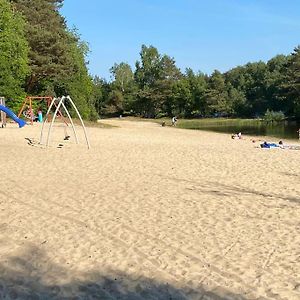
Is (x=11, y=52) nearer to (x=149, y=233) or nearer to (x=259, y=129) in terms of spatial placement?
(x=149, y=233)

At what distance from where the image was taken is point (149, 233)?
7000 mm

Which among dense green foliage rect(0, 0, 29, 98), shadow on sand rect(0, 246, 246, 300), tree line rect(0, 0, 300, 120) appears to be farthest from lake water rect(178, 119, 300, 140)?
shadow on sand rect(0, 246, 246, 300)


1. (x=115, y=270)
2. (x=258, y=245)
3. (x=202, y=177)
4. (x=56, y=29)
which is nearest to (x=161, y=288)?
(x=115, y=270)

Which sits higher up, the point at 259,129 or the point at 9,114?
the point at 9,114

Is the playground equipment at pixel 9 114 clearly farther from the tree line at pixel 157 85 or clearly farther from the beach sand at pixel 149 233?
the tree line at pixel 157 85

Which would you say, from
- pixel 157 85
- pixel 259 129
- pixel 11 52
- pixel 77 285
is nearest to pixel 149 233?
pixel 77 285

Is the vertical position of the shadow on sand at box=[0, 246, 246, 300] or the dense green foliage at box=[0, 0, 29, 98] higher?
the dense green foliage at box=[0, 0, 29, 98]

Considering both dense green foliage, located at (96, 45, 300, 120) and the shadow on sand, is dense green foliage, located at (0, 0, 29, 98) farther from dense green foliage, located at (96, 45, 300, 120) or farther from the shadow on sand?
dense green foliage, located at (96, 45, 300, 120)

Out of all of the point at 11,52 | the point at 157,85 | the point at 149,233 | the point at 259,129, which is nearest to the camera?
the point at 149,233

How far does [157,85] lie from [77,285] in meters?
90.4

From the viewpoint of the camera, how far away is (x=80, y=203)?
895 cm

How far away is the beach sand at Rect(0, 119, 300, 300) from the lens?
5.11m

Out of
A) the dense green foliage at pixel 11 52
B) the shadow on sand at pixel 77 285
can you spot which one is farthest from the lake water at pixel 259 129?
the shadow on sand at pixel 77 285

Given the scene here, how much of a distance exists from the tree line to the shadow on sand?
39.7 metres
